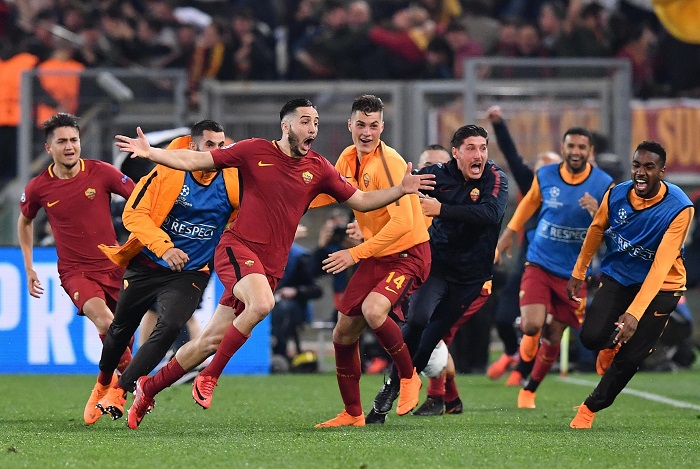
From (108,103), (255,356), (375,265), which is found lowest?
(255,356)

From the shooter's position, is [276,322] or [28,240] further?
[276,322]

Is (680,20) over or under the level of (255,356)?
over

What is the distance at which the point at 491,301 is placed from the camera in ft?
A: 54.9

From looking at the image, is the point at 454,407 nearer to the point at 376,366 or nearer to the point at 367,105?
the point at 367,105

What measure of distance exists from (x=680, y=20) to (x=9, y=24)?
30.9 feet

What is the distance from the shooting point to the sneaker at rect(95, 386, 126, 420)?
9.56 meters

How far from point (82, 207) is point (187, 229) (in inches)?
52.4

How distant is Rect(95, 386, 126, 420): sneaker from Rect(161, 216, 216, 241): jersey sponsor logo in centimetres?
122

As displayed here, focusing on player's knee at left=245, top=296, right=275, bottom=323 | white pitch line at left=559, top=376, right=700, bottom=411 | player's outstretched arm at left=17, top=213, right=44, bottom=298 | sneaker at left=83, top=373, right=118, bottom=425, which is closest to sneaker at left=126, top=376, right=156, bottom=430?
sneaker at left=83, top=373, right=118, bottom=425

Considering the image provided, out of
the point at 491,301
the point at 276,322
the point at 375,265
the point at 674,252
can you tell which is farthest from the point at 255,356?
the point at 674,252

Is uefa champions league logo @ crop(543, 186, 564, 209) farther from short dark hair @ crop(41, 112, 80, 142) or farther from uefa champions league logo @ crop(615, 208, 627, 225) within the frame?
short dark hair @ crop(41, 112, 80, 142)

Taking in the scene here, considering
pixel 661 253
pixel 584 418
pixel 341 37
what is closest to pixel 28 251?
pixel 584 418

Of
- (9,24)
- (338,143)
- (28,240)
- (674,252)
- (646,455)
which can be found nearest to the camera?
(646,455)

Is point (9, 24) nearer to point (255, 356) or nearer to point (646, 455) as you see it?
point (255, 356)
